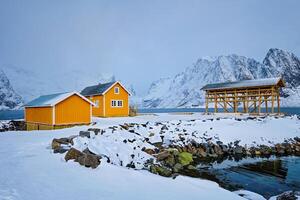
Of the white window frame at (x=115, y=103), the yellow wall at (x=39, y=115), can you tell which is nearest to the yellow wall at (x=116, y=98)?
the white window frame at (x=115, y=103)

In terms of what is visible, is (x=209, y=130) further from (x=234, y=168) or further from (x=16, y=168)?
(x=16, y=168)

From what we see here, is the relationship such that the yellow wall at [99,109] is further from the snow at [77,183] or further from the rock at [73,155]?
the rock at [73,155]

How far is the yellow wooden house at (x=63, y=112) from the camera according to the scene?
26.9 meters

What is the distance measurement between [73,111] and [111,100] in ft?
43.2

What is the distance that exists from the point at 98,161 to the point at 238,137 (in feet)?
64.0

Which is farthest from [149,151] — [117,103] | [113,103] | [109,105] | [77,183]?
[117,103]

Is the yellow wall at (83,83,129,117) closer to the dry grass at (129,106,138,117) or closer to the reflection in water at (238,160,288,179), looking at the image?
the dry grass at (129,106,138,117)

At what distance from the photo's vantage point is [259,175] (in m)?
17.3

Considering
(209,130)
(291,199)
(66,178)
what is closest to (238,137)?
(209,130)

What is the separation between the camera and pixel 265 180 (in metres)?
16.2

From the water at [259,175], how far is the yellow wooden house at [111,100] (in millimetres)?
23941

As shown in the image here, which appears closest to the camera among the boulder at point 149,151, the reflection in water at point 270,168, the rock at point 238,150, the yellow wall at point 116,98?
the reflection in water at point 270,168

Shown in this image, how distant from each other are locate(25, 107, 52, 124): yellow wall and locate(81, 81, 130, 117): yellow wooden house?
10998 millimetres

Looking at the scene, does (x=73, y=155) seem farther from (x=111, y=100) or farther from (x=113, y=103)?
(x=113, y=103)
